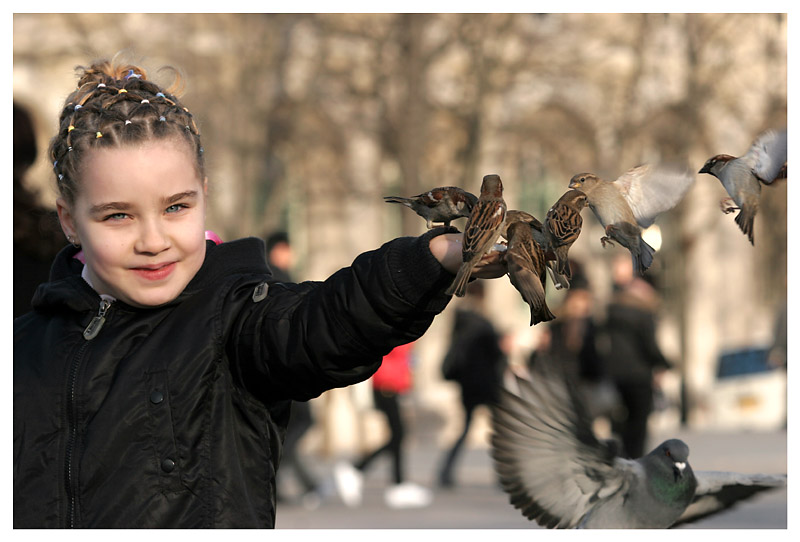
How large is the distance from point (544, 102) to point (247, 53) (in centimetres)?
532

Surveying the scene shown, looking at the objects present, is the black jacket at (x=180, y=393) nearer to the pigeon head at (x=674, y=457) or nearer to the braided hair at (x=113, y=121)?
the braided hair at (x=113, y=121)

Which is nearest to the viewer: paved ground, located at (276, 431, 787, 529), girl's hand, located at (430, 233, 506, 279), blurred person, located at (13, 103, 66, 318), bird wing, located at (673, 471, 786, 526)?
girl's hand, located at (430, 233, 506, 279)

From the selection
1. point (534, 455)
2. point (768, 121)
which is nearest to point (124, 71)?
point (534, 455)

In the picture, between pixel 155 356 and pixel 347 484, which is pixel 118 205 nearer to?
pixel 155 356

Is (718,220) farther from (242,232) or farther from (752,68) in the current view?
(242,232)

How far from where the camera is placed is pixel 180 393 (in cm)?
267

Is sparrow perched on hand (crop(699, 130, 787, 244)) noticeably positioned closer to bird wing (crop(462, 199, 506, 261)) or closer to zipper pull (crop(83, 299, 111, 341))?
bird wing (crop(462, 199, 506, 261))

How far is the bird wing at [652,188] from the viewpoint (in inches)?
101

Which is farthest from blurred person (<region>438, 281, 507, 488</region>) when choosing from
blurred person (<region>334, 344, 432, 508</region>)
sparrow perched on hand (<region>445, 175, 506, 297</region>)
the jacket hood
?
sparrow perched on hand (<region>445, 175, 506, 297</region>)

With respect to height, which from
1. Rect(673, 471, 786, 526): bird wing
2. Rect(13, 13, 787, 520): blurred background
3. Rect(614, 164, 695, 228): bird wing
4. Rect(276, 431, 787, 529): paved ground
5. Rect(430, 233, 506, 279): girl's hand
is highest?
Rect(13, 13, 787, 520): blurred background

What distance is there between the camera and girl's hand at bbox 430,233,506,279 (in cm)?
231

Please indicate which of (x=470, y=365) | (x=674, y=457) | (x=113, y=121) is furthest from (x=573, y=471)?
(x=470, y=365)

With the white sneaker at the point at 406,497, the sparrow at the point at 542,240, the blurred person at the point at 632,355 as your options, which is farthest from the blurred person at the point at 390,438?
the sparrow at the point at 542,240

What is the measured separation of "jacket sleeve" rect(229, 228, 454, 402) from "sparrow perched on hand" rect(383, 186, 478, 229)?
Result: 7cm
